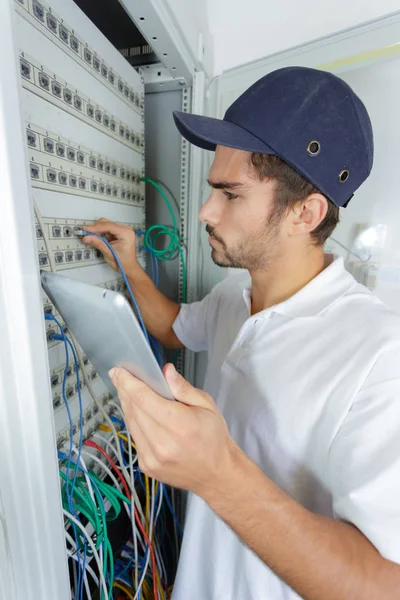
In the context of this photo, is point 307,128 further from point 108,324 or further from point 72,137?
point 108,324

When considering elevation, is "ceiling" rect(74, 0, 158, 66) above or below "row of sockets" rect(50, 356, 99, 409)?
above

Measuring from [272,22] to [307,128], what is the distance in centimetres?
78

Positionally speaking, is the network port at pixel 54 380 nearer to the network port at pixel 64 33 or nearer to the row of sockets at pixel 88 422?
the row of sockets at pixel 88 422

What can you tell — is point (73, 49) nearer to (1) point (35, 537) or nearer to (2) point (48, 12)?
(2) point (48, 12)

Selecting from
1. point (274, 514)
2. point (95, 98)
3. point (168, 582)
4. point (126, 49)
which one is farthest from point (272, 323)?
point (168, 582)

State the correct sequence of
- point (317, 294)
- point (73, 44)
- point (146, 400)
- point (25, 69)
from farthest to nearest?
1. point (317, 294)
2. point (73, 44)
3. point (25, 69)
4. point (146, 400)

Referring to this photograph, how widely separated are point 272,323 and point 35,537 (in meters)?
0.57

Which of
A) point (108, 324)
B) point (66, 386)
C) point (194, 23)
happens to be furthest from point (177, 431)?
point (194, 23)

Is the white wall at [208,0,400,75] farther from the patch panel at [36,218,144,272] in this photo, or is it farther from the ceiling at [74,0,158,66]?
the patch panel at [36,218,144,272]

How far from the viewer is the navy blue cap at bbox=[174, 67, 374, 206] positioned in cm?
66

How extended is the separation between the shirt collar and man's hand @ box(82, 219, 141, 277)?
16.9 inches

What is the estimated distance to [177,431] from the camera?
0.37 metres

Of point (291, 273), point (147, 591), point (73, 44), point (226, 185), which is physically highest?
point (73, 44)

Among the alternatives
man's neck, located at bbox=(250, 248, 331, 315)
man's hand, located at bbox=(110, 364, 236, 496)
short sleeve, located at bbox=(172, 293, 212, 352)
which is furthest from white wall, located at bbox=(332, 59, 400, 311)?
man's hand, located at bbox=(110, 364, 236, 496)
